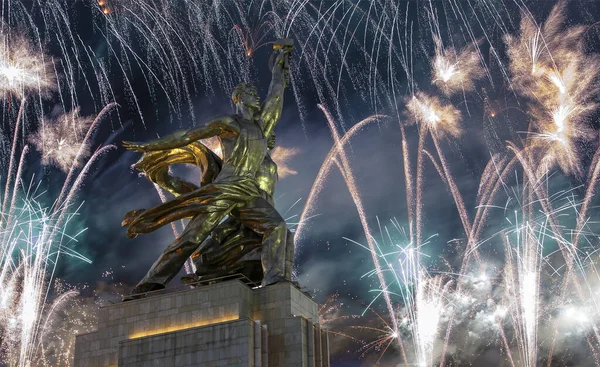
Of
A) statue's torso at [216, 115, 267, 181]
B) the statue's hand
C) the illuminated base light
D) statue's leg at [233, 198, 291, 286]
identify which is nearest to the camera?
the illuminated base light

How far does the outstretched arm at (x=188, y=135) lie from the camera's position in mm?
19734

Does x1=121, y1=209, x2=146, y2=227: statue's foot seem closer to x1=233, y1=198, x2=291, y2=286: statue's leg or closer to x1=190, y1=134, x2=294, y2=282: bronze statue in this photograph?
x1=190, y1=134, x2=294, y2=282: bronze statue

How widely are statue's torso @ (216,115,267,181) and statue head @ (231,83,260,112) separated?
0.64 m

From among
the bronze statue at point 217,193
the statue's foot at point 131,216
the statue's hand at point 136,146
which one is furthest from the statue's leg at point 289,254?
the statue's hand at point 136,146

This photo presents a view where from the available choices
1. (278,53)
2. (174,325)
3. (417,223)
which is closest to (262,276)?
(174,325)

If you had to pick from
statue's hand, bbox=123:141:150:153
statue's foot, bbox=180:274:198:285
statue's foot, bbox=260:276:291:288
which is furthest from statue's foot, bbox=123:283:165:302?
statue's hand, bbox=123:141:150:153

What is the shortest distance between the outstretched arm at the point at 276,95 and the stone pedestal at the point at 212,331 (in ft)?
16.1

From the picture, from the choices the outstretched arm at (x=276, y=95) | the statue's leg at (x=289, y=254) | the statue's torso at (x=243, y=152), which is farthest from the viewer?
the outstretched arm at (x=276, y=95)

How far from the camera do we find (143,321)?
18.6 meters

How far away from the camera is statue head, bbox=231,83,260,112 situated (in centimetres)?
2100

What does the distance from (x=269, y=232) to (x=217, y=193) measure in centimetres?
163

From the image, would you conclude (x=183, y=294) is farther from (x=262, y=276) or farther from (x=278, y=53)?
(x=278, y=53)

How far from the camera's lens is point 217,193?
1952 cm

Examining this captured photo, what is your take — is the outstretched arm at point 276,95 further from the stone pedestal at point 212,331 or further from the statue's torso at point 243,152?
the stone pedestal at point 212,331
